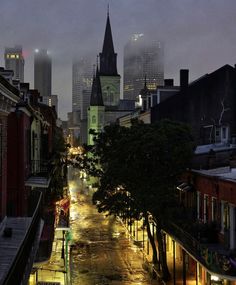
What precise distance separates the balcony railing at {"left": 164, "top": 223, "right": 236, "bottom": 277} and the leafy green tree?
2.21m

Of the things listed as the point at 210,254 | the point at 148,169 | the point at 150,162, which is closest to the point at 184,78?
the point at 148,169

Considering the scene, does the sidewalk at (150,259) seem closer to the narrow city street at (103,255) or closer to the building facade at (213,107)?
the narrow city street at (103,255)

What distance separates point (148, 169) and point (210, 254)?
29.7 feet

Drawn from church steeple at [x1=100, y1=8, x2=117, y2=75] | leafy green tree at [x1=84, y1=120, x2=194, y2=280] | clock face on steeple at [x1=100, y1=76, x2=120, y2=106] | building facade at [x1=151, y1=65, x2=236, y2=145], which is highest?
church steeple at [x1=100, y1=8, x2=117, y2=75]

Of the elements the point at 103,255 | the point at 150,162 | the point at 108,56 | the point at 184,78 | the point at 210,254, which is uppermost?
the point at 108,56

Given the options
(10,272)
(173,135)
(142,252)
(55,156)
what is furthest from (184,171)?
(10,272)

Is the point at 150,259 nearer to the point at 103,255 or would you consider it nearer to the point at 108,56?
the point at 103,255

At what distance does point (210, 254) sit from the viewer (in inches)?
802

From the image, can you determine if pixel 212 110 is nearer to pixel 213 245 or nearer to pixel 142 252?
pixel 142 252

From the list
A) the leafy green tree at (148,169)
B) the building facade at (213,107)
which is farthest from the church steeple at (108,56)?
the leafy green tree at (148,169)

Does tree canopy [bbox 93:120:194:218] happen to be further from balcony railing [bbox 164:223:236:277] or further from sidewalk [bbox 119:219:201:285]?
sidewalk [bbox 119:219:201:285]

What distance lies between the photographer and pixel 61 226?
37.3 meters

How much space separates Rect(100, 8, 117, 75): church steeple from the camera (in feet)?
486

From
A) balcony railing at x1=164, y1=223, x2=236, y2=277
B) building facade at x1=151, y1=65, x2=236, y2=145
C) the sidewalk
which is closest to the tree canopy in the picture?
balcony railing at x1=164, y1=223, x2=236, y2=277
